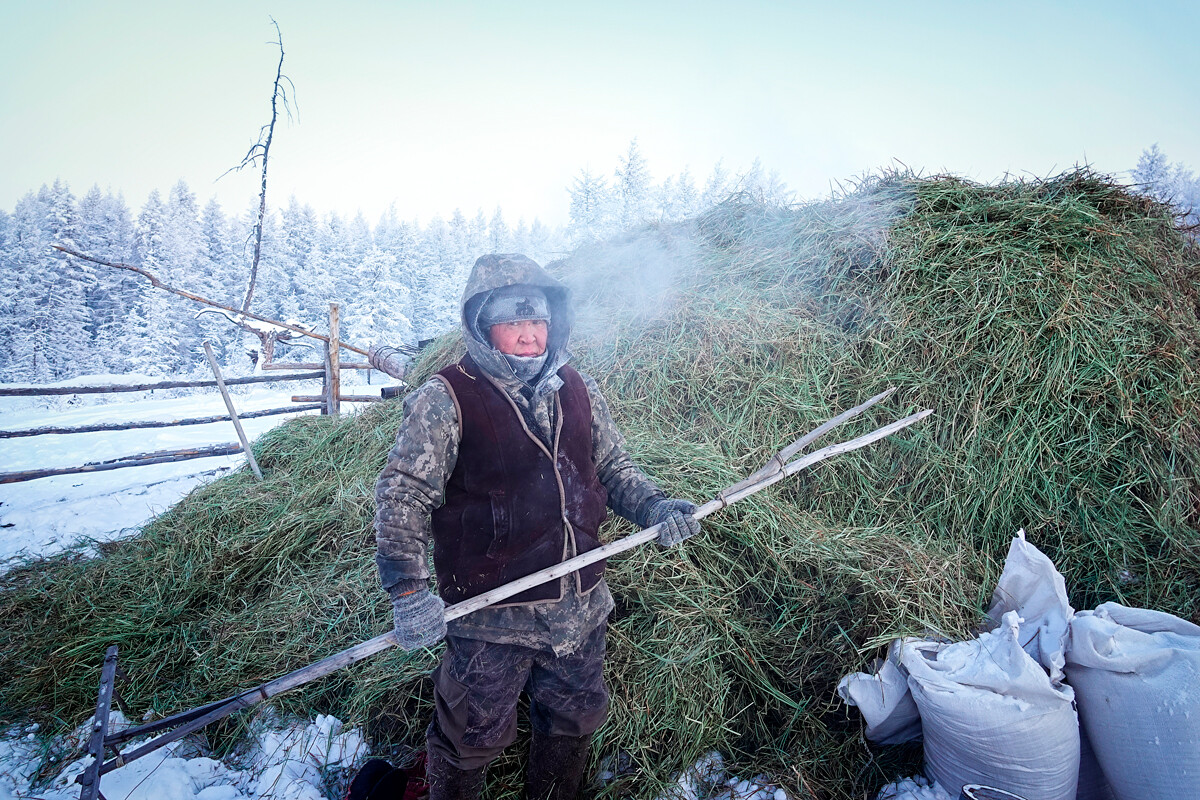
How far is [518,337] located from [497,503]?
21.7 inches

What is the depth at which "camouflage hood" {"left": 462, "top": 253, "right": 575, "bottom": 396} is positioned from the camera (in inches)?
67.0

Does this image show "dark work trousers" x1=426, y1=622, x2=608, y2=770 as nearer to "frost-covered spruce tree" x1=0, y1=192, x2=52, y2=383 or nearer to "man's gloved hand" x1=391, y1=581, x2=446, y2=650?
"man's gloved hand" x1=391, y1=581, x2=446, y2=650

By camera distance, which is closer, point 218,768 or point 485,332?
point 485,332

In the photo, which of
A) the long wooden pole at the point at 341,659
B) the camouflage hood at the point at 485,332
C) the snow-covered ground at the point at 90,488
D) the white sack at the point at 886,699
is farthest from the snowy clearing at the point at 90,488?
the white sack at the point at 886,699

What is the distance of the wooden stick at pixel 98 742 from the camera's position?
1.40 metres

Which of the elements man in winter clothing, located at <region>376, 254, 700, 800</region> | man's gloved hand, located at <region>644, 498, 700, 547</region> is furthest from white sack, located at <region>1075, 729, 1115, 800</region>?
man in winter clothing, located at <region>376, 254, 700, 800</region>

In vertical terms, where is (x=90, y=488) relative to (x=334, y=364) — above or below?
below

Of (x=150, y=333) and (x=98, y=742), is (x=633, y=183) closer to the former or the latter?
(x=150, y=333)

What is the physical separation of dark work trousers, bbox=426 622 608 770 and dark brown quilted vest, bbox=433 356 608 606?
0.21 metres

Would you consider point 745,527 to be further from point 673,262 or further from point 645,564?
point 673,262

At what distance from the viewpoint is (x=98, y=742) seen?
1.47m

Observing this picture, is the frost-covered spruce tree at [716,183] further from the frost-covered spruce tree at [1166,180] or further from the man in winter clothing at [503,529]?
the man in winter clothing at [503,529]

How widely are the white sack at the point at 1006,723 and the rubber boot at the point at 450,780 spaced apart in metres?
1.55

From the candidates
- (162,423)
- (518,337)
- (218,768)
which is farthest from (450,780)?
(162,423)
